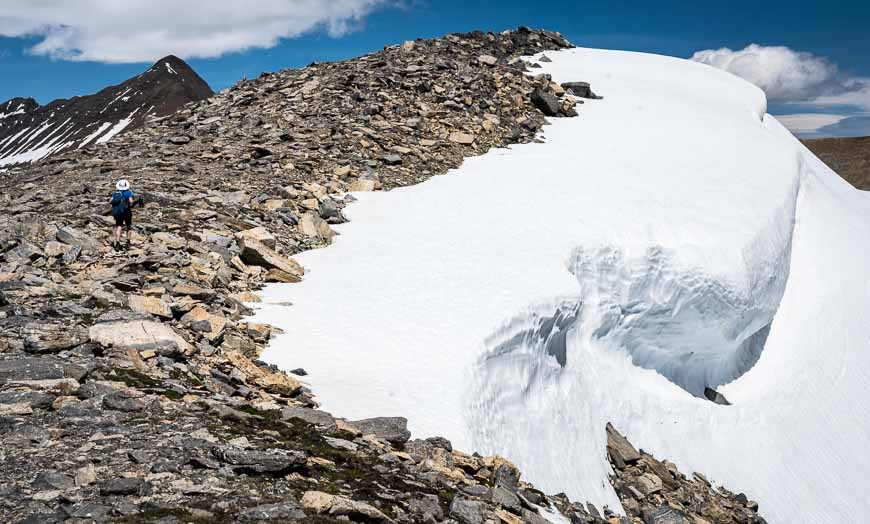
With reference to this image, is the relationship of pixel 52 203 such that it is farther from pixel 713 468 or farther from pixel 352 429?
pixel 713 468

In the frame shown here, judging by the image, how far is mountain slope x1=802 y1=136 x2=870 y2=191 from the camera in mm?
91062

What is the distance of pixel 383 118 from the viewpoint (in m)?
25.5

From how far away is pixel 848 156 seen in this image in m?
96.9

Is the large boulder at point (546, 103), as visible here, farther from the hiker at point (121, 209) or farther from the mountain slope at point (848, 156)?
the mountain slope at point (848, 156)

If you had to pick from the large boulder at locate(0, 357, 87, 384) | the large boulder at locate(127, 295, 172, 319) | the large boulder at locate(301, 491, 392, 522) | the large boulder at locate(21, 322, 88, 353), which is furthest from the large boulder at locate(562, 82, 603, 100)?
the large boulder at locate(301, 491, 392, 522)

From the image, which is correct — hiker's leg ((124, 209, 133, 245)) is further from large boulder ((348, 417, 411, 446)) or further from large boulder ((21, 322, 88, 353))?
large boulder ((348, 417, 411, 446))

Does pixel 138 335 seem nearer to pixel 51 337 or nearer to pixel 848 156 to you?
pixel 51 337

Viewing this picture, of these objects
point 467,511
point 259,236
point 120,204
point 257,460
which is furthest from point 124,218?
point 467,511

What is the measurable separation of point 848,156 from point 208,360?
115024 millimetres

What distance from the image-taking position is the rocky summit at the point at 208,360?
222 inches

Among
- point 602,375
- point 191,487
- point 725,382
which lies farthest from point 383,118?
point 191,487

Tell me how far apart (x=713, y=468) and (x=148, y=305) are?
552 inches

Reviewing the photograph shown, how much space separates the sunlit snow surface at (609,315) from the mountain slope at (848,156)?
78730 millimetres

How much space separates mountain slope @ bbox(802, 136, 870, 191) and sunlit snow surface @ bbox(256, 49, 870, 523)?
78.7 meters
